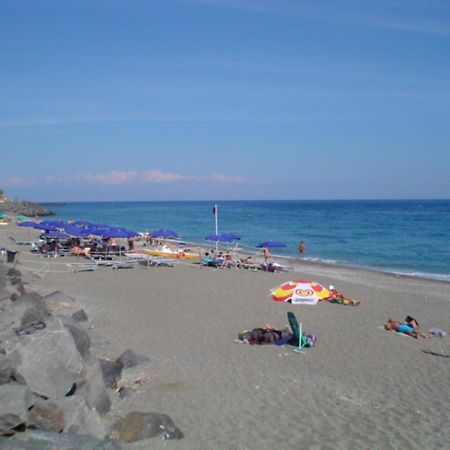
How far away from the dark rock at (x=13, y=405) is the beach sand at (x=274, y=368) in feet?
4.67

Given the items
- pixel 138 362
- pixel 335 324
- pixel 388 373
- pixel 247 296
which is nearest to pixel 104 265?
pixel 247 296

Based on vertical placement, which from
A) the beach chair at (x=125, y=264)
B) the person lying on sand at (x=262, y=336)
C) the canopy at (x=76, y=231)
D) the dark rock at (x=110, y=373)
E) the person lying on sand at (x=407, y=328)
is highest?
the canopy at (x=76, y=231)

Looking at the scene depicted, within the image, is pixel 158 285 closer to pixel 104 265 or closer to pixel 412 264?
pixel 104 265

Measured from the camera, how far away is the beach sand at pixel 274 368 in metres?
6.88

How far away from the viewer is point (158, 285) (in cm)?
1867

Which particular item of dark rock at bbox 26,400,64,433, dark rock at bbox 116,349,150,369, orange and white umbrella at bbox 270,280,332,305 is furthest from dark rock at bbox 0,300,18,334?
orange and white umbrella at bbox 270,280,332,305

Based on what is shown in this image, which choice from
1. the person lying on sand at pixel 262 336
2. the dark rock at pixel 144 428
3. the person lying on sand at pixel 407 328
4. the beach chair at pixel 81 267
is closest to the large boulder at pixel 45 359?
the dark rock at pixel 144 428

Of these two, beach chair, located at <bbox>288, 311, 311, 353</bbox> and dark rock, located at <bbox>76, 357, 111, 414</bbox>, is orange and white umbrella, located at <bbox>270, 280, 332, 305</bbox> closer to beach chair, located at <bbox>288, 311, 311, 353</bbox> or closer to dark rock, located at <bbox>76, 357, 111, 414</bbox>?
beach chair, located at <bbox>288, 311, 311, 353</bbox>

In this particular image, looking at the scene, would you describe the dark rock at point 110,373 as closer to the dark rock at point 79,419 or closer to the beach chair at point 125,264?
the dark rock at point 79,419

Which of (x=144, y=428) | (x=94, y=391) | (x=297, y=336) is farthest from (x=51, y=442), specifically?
(x=297, y=336)

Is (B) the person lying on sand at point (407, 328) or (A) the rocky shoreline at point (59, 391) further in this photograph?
(B) the person lying on sand at point (407, 328)

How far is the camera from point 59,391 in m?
6.42

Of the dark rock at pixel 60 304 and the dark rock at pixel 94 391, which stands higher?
the dark rock at pixel 94 391

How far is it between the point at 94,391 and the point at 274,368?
367 cm
